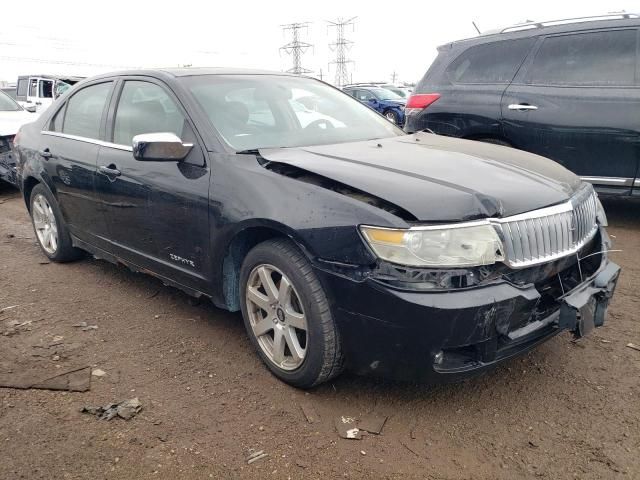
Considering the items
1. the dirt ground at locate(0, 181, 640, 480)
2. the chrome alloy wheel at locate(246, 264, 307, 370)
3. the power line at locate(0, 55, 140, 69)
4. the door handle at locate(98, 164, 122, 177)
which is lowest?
the dirt ground at locate(0, 181, 640, 480)

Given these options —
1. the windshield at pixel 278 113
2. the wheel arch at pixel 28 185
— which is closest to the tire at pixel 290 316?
the windshield at pixel 278 113

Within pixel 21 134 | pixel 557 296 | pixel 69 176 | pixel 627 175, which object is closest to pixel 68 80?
pixel 21 134

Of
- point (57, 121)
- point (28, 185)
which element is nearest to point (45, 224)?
point (28, 185)

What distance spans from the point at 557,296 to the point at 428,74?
4257 millimetres

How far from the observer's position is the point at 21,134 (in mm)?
5020

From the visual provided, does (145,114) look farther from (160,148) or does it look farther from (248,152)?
(248,152)

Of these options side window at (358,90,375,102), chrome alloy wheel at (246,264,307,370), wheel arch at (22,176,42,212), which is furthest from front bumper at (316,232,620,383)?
side window at (358,90,375,102)

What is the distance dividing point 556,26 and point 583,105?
0.93m

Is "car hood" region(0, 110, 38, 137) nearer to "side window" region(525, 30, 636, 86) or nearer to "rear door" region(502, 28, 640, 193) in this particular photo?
"rear door" region(502, 28, 640, 193)

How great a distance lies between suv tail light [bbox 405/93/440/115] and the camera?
19.7ft

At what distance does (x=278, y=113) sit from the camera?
3.48 meters

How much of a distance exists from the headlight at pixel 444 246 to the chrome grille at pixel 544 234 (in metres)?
0.09

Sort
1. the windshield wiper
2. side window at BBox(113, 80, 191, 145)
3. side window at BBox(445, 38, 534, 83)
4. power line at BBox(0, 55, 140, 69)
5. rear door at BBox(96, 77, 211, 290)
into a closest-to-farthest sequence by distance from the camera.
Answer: the windshield wiper, rear door at BBox(96, 77, 211, 290), side window at BBox(113, 80, 191, 145), side window at BBox(445, 38, 534, 83), power line at BBox(0, 55, 140, 69)

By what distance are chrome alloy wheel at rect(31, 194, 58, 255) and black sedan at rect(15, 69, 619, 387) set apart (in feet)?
3.24
